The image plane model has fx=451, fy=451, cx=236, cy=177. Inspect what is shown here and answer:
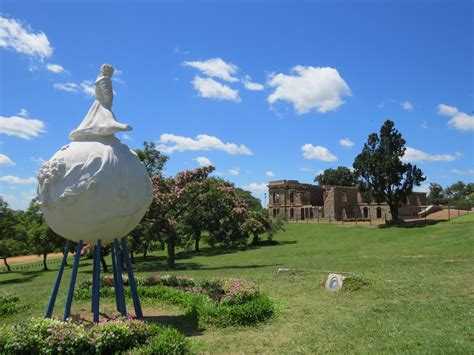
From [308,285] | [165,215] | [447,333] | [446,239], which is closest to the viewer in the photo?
[447,333]

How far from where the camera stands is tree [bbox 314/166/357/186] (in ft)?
309

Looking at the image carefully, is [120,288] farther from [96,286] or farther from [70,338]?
[70,338]

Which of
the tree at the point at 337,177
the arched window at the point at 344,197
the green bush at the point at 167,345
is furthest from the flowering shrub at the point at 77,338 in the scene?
the tree at the point at 337,177

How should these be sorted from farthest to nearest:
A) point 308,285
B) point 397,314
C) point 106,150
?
1. point 308,285
2. point 397,314
3. point 106,150

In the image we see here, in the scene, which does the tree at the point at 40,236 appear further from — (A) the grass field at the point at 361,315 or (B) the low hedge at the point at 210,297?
(B) the low hedge at the point at 210,297

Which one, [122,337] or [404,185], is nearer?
[122,337]

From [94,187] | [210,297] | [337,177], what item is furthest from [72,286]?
[337,177]

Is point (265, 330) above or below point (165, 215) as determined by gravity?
below

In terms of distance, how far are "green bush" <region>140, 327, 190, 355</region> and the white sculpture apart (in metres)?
2.63

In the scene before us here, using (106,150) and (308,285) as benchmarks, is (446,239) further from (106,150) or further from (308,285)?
(106,150)

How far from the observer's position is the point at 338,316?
33.2ft

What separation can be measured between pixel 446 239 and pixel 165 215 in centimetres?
2010

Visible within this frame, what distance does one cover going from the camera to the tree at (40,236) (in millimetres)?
33688

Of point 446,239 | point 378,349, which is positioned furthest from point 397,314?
point 446,239
